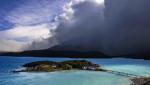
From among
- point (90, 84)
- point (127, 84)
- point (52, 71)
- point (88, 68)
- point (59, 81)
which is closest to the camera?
point (127, 84)

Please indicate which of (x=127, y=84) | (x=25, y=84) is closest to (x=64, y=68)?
(x=25, y=84)

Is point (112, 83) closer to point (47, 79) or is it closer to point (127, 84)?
point (127, 84)

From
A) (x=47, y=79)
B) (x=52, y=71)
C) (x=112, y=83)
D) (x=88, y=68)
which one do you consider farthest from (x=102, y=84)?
(x=88, y=68)

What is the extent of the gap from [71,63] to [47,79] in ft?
150

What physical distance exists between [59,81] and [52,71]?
26770mm

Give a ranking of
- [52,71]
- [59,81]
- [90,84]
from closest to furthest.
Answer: [90,84]
[59,81]
[52,71]

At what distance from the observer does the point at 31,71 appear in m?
112

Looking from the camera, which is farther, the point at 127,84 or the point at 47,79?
the point at 47,79

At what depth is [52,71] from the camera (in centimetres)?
11125

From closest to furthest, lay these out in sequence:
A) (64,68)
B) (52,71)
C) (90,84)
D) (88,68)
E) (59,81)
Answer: (90,84) < (59,81) < (52,71) < (64,68) < (88,68)

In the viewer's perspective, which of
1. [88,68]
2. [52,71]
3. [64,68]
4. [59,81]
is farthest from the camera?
[88,68]

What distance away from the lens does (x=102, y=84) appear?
253 feet

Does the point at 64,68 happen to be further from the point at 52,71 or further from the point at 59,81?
the point at 59,81

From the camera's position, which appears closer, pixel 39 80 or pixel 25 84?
pixel 25 84
